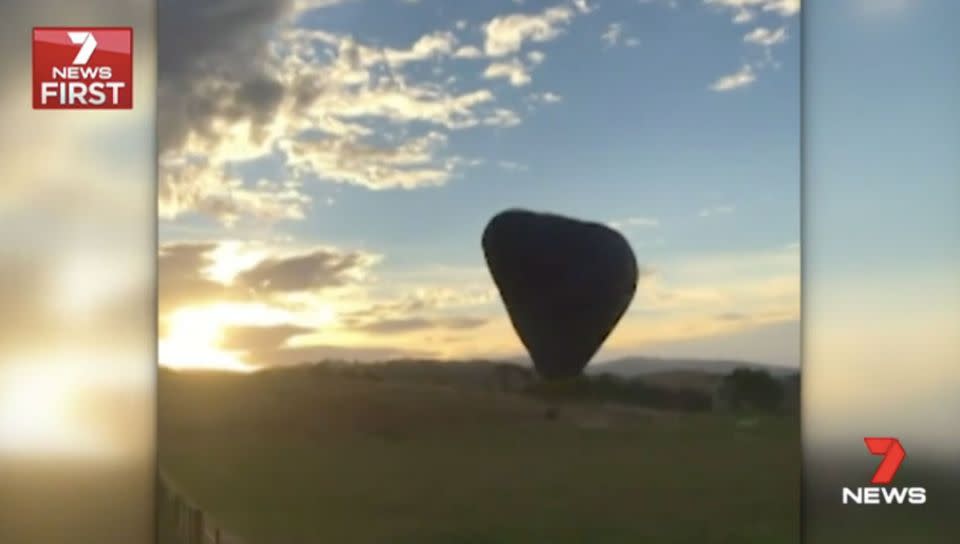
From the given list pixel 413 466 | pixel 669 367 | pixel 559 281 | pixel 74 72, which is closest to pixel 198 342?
pixel 413 466

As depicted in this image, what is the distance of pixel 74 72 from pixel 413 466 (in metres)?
1.46

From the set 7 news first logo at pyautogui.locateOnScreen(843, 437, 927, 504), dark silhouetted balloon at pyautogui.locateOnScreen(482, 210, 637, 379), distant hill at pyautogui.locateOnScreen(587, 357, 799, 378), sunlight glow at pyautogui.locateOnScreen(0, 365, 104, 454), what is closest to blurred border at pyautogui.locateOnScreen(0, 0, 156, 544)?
sunlight glow at pyautogui.locateOnScreen(0, 365, 104, 454)

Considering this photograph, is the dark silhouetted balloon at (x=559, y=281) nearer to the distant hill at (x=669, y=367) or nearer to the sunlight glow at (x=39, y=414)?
the distant hill at (x=669, y=367)

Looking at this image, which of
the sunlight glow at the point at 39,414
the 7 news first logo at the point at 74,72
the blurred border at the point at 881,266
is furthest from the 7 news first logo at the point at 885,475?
the 7 news first logo at the point at 74,72

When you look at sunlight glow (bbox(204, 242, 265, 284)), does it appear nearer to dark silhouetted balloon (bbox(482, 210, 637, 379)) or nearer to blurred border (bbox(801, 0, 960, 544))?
dark silhouetted balloon (bbox(482, 210, 637, 379))

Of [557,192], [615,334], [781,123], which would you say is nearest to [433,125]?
[557,192]

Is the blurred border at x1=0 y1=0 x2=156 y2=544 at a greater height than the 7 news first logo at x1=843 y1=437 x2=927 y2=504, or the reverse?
the blurred border at x1=0 y1=0 x2=156 y2=544

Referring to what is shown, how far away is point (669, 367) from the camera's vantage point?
9.20 ft

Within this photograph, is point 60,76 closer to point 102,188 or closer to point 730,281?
point 102,188

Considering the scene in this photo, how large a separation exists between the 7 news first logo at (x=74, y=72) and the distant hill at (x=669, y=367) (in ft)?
5.13

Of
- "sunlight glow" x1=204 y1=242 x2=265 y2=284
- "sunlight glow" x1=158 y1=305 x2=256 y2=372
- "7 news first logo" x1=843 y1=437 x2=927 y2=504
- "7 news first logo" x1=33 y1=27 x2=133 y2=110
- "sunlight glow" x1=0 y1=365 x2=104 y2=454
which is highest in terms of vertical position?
"7 news first logo" x1=33 y1=27 x2=133 y2=110

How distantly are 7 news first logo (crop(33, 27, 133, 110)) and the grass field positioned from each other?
2.71ft

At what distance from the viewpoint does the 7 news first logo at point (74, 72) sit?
278cm

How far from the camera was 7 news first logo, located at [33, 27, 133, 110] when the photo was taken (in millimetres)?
2777
